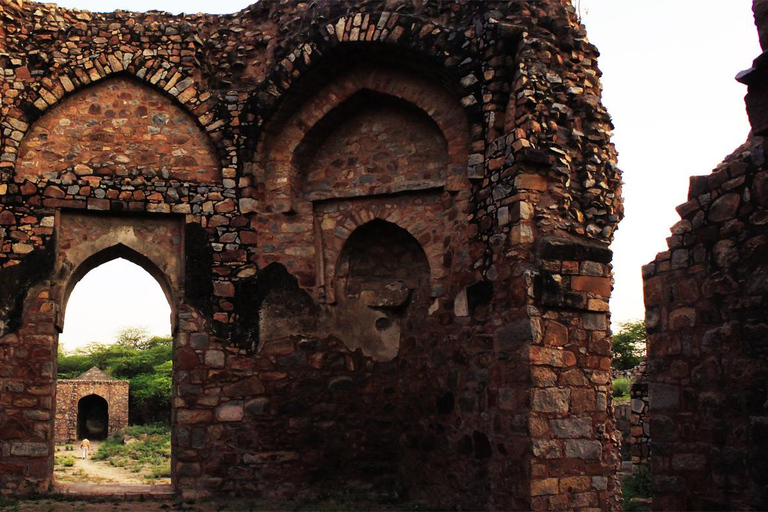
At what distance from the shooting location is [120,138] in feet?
28.2

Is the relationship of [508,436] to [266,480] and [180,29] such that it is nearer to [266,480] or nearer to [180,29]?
[266,480]

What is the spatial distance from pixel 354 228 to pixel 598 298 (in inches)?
116

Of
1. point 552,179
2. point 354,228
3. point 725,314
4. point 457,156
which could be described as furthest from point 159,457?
point 725,314

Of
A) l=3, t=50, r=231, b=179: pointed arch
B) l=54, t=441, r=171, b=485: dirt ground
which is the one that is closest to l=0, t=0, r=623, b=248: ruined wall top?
l=3, t=50, r=231, b=179: pointed arch

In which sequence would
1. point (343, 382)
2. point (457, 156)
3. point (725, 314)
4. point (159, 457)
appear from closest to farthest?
point (725, 314) < point (457, 156) < point (343, 382) < point (159, 457)

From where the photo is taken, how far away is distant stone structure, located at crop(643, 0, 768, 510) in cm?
403

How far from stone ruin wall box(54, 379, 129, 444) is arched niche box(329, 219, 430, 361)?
1687 cm

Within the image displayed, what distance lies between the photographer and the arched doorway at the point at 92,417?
24688 mm

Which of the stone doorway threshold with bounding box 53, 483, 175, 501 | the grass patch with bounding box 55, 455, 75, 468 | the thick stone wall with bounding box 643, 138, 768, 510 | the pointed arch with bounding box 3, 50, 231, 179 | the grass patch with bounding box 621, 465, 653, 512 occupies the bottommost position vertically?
the grass patch with bounding box 55, 455, 75, 468

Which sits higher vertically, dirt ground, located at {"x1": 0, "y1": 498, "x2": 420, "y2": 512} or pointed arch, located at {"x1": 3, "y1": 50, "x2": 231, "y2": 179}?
pointed arch, located at {"x1": 3, "y1": 50, "x2": 231, "y2": 179}

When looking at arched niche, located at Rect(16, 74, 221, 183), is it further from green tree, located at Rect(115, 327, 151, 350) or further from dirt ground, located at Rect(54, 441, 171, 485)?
green tree, located at Rect(115, 327, 151, 350)

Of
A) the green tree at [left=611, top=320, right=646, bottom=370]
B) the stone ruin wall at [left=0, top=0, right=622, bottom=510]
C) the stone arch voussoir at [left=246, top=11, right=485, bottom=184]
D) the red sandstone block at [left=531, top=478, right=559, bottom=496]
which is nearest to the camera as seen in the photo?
the red sandstone block at [left=531, top=478, right=559, bottom=496]

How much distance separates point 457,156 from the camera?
787cm

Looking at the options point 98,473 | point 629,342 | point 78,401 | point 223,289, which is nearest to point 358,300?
point 223,289
